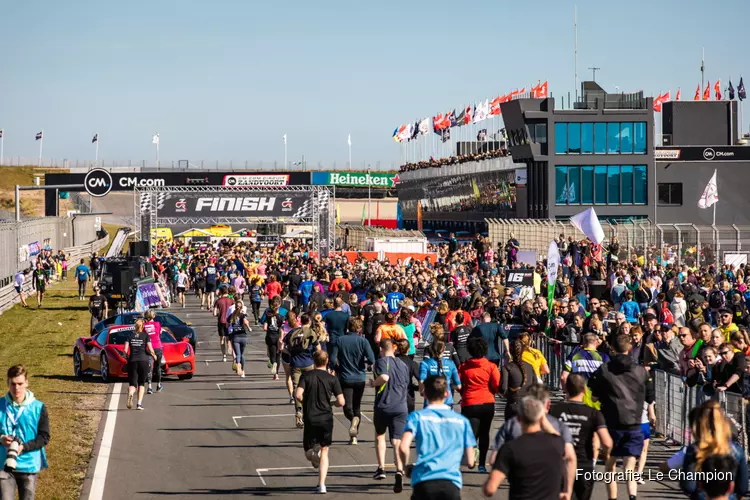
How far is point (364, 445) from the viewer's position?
14.9 metres

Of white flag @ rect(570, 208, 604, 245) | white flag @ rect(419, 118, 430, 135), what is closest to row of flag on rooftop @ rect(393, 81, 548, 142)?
white flag @ rect(419, 118, 430, 135)

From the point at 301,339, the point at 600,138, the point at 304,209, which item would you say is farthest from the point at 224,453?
the point at 600,138

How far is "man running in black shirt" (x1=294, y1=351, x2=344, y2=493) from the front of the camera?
39.2ft

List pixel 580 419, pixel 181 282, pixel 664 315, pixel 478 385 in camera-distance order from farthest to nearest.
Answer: pixel 181 282 < pixel 664 315 < pixel 478 385 < pixel 580 419

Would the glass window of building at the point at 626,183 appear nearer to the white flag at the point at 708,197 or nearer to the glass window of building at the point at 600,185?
the glass window of building at the point at 600,185

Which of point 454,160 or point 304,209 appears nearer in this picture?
point 304,209

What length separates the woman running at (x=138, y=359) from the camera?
18078mm

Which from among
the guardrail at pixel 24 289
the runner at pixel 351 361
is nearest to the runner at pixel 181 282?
the guardrail at pixel 24 289

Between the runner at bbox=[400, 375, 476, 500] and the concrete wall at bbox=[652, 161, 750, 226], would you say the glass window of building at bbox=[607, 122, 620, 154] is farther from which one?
the runner at bbox=[400, 375, 476, 500]

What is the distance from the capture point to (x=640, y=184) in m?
65.6

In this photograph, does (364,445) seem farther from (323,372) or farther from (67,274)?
(67,274)

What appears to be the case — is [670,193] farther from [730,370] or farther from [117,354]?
[730,370]

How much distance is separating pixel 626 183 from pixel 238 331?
156 feet

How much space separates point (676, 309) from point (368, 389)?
20.9 feet
